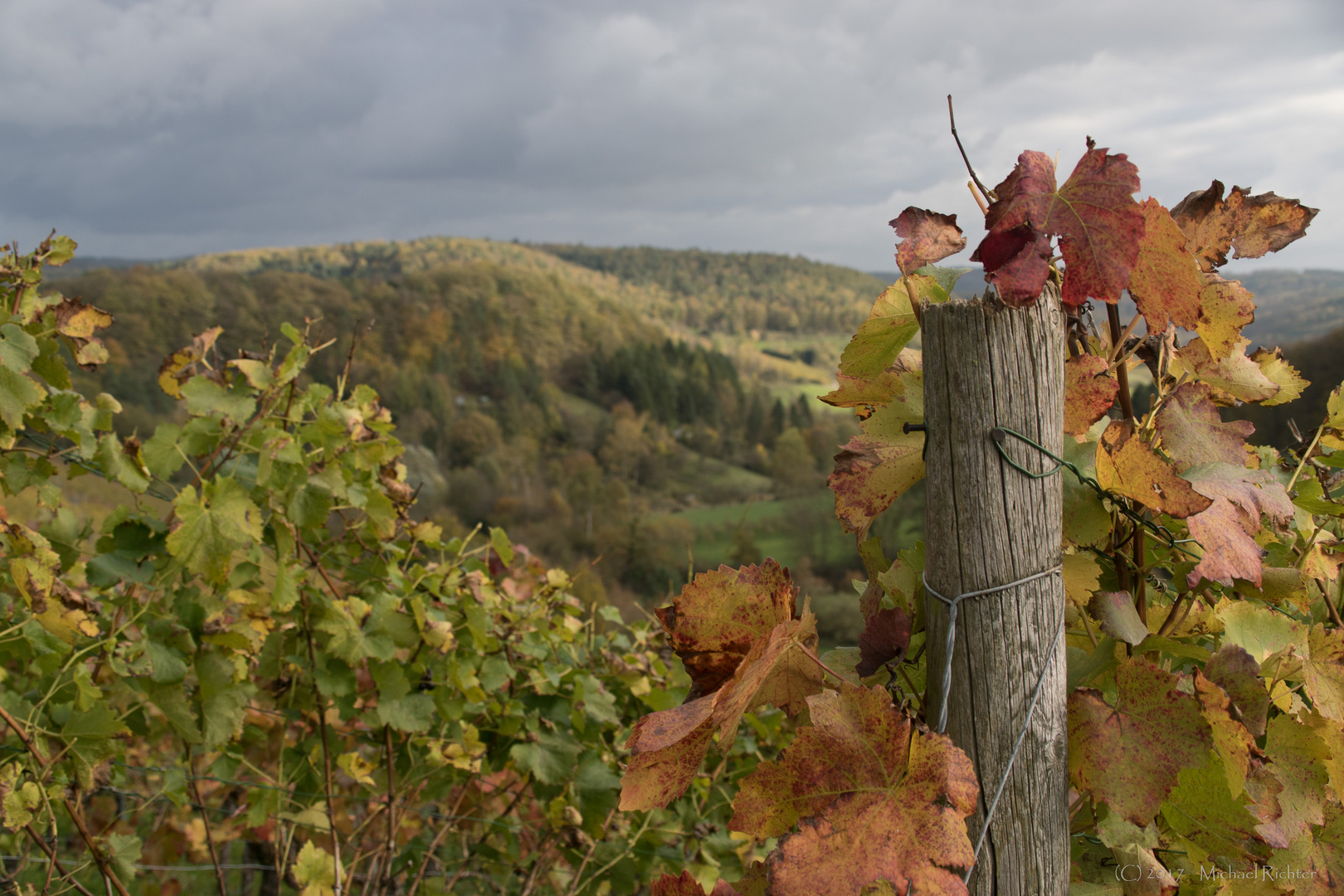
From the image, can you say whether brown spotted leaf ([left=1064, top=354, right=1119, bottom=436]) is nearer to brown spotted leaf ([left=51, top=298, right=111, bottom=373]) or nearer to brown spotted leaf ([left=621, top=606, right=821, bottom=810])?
brown spotted leaf ([left=621, top=606, right=821, bottom=810])

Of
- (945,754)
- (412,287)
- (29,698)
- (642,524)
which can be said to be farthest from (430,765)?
(412,287)

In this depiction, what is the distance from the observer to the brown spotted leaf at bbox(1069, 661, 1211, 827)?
91cm

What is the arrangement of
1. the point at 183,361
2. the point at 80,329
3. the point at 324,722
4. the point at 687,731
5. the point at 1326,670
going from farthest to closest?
the point at 324,722 < the point at 183,361 < the point at 80,329 < the point at 1326,670 < the point at 687,731

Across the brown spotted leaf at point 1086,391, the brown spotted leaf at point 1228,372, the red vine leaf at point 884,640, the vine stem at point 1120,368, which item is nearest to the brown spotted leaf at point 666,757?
the red vine leaf at point 884,640

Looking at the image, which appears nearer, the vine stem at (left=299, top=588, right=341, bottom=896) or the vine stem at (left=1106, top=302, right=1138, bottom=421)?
the vine stem at (left=1106, top=302, right=1138, bottom=421)

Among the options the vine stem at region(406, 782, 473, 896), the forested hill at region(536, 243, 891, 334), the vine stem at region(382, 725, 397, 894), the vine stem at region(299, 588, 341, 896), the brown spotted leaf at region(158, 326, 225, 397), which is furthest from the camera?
the forested hill at region(536, 243, 891, 334)

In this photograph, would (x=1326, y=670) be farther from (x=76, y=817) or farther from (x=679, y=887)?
(x=76, y=817)

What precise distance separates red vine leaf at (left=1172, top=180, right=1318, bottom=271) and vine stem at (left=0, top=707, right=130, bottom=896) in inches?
96.2

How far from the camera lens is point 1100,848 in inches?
44.1

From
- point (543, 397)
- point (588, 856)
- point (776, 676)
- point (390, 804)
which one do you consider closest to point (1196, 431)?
point (776, 676)

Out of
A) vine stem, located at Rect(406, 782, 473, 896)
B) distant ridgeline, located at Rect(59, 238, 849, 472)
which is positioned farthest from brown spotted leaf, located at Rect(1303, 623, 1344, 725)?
distant ridgeline, located at Rect(59, 238, 849, 472)

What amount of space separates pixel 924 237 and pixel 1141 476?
40 cm

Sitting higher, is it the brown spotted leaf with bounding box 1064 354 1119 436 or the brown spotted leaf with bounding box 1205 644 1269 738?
the brown spotted leaf with bounding box 1064 354 1119 436

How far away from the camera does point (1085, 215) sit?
2.87 ft
